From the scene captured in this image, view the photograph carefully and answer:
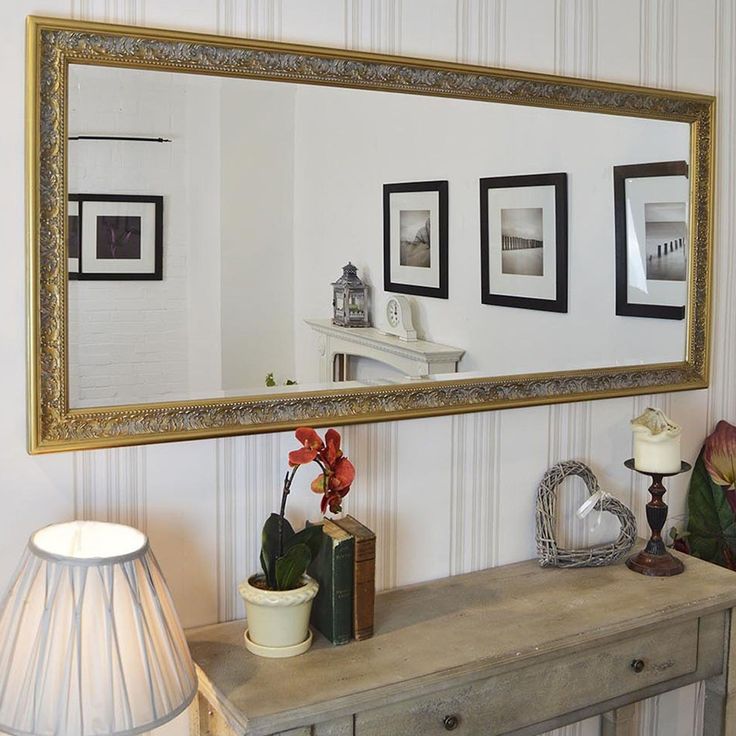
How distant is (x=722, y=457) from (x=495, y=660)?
3.32ft

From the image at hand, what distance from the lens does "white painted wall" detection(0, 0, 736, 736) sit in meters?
1.72

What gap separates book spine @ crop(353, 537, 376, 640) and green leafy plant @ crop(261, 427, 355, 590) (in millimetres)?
79

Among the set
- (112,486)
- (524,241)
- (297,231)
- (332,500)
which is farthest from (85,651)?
(524,241)

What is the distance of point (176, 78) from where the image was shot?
176cm

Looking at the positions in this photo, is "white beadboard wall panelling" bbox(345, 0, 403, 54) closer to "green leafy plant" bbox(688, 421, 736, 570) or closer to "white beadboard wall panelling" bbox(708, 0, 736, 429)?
"white beadboard wall panelling" bbox(708, 0, 736, 429)

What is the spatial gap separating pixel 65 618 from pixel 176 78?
90cm

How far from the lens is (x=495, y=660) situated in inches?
71.2

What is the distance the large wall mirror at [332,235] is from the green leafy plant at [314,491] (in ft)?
0.53

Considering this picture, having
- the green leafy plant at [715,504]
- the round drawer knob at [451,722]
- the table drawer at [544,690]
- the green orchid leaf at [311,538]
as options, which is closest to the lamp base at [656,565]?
the table drawer at [544,690]

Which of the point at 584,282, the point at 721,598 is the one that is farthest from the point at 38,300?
the point at 721,598

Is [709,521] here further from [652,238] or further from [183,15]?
[183,15]

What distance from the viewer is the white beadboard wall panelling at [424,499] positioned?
2123 millimetres

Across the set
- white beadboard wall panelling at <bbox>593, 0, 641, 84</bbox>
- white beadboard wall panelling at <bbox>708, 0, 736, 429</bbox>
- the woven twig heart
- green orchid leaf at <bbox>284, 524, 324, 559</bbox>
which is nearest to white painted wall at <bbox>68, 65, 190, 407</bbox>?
green orchid leaf at <bbox>284, 524, 324, 559</bbox>

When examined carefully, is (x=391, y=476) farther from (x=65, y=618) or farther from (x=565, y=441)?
(x=65, y=618)
